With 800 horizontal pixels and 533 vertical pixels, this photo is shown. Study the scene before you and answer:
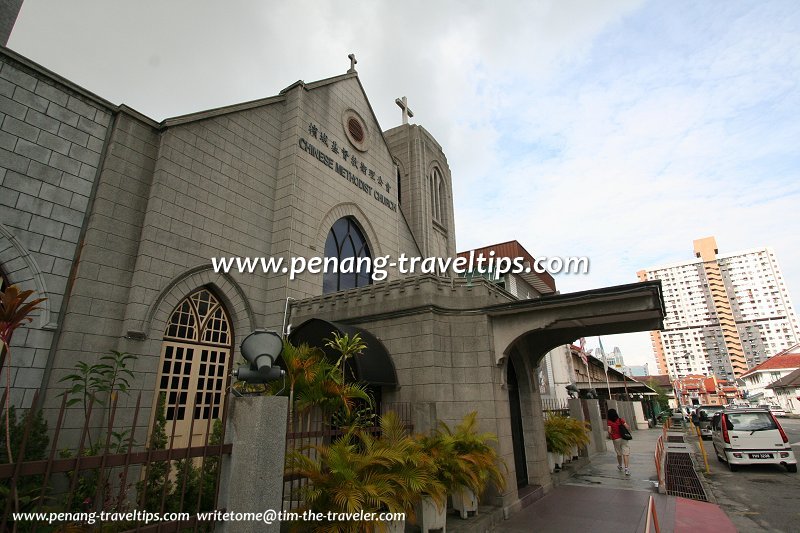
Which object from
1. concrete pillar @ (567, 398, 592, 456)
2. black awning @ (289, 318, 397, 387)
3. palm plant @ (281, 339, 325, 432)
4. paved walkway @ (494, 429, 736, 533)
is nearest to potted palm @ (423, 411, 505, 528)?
paved walkway @ (494, 429, 736, 533)

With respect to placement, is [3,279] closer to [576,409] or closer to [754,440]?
[576,409]

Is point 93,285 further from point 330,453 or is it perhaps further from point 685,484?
point 685,484

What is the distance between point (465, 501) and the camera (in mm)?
8203

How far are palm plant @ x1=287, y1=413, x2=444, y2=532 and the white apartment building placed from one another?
154844 millimetres

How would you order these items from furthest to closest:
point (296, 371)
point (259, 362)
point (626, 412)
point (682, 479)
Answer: point (626, 412) → point (682, 479) → point (296, 371) → point (259, 362)

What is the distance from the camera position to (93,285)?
923 cm

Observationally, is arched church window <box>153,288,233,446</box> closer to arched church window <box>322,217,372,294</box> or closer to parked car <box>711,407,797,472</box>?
arched church window <box>322,217,372,294</box>

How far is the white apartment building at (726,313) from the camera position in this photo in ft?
439

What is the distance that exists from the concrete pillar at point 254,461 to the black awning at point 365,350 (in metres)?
4.43

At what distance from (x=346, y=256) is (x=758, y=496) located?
554 inches

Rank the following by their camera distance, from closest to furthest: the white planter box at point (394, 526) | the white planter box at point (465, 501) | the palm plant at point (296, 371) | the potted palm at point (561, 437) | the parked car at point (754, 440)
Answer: the white planter box at point (394, 526), the palm plant at point (296, 371), the white planter box at point (465, 501), the parked car at point (754, 440), the potted palm at point (561, 437)

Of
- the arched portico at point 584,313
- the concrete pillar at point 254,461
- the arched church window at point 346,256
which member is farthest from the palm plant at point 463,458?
the arched church window at point 346,256

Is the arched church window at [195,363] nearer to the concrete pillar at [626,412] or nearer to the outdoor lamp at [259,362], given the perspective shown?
the outdoor lamp at [259,362]

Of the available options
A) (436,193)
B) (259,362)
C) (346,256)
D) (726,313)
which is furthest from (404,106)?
(726,313)
